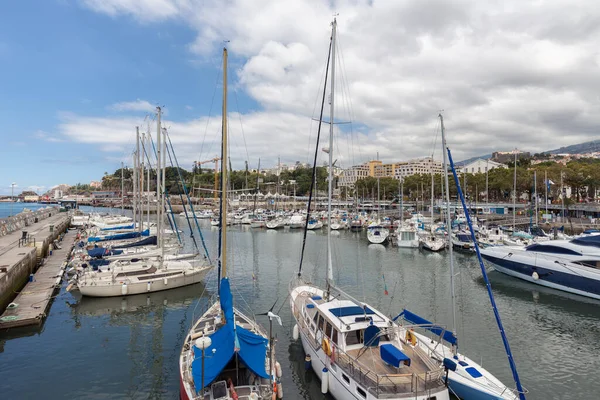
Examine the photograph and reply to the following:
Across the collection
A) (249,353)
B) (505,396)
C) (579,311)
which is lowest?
(579,311)

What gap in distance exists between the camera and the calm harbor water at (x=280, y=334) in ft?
47.8

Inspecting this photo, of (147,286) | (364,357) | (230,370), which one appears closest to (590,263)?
(364,357)

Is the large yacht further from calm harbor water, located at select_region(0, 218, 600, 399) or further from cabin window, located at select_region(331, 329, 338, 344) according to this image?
cabin window, located at select_region(331, 329, 338, 344)

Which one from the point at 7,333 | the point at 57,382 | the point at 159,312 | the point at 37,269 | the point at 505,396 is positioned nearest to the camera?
the point at 505,396

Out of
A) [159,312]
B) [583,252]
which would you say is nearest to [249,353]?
[159,312]

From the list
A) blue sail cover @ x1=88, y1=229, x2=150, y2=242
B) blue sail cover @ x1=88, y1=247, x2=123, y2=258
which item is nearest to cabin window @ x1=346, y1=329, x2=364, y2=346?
blue sail cover @ x1=88, y1=247, x2=123, y2=258

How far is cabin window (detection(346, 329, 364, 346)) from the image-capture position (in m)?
13.2

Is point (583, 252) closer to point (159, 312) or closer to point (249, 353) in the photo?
point (249, 353)

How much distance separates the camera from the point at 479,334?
19.7m

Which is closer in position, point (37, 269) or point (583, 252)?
point (583, 252)

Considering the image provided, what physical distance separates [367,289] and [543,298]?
13648 mm

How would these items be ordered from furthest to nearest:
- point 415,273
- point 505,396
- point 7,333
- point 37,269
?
point 415,273 → point 37,269 → point 7,333 → point 505,396

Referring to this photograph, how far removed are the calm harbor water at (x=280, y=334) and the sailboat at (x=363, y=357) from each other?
172 cm

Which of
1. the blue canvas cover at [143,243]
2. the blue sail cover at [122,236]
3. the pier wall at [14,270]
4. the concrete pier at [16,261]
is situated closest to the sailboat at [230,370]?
the pier wall at [14,270]
